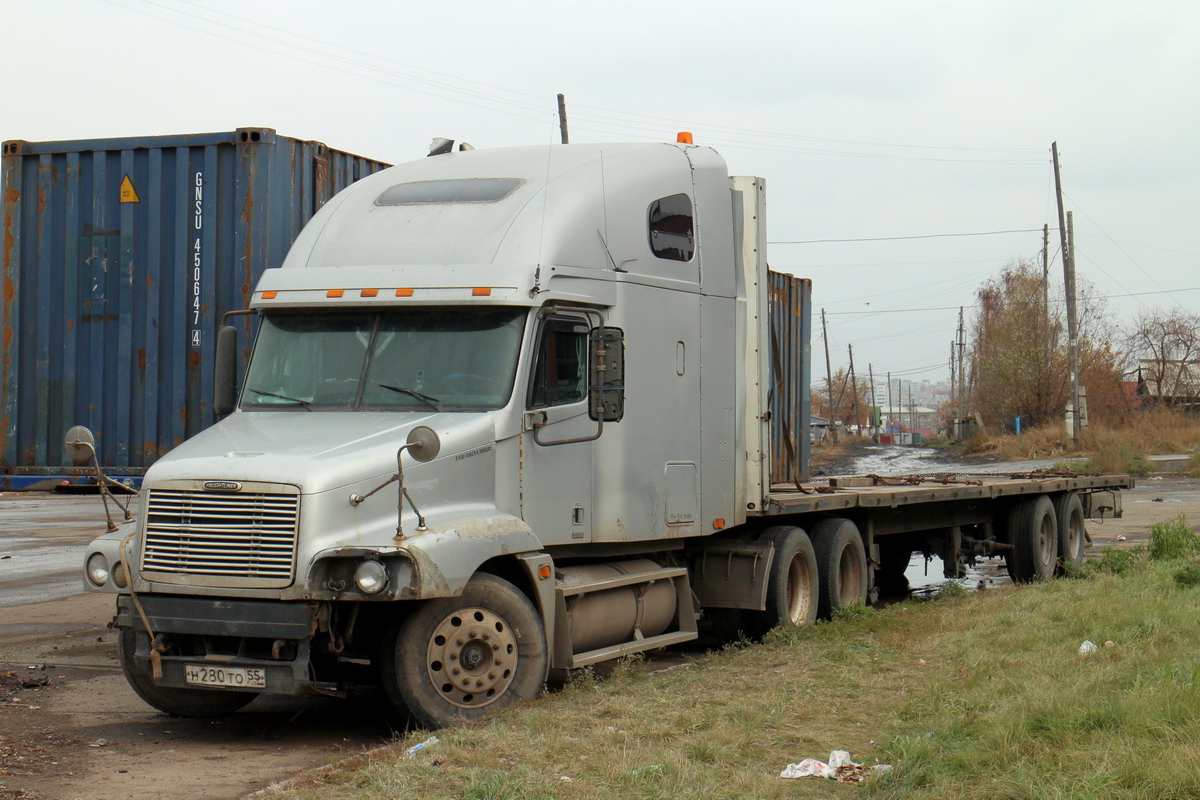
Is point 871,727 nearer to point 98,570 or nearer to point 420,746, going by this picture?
point 420,746

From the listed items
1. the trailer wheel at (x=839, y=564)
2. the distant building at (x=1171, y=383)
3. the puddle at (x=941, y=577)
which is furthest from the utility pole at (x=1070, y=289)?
the trailer wheel at (x=839, y=564)

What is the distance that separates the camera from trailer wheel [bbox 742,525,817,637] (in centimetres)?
1079

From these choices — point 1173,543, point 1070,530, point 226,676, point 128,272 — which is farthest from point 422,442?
point 1070,530

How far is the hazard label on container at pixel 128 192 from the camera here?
34.7ft

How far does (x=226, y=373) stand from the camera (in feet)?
29.8

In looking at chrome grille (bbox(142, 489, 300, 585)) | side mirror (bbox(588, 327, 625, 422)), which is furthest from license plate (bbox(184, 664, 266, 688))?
side mirror (bbox(588, 327, 625, 422))

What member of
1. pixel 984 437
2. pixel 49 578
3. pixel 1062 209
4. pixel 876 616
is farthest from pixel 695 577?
pixel 984 437

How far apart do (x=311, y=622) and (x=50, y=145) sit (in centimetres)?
562

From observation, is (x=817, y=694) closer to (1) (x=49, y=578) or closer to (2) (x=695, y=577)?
(2) (x=695, y=577)

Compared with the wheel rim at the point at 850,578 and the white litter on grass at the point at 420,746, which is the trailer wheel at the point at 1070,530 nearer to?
the wheel rim at the point at 850,578

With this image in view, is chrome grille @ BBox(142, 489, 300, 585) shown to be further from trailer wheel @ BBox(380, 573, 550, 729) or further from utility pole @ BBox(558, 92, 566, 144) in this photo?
utility pole @ BBox(558, 92, 566, 144)

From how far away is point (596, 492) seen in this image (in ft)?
29.5

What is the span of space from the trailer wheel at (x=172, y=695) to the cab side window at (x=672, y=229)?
421 centimetres

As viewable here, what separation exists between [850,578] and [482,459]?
5350 millimetres
